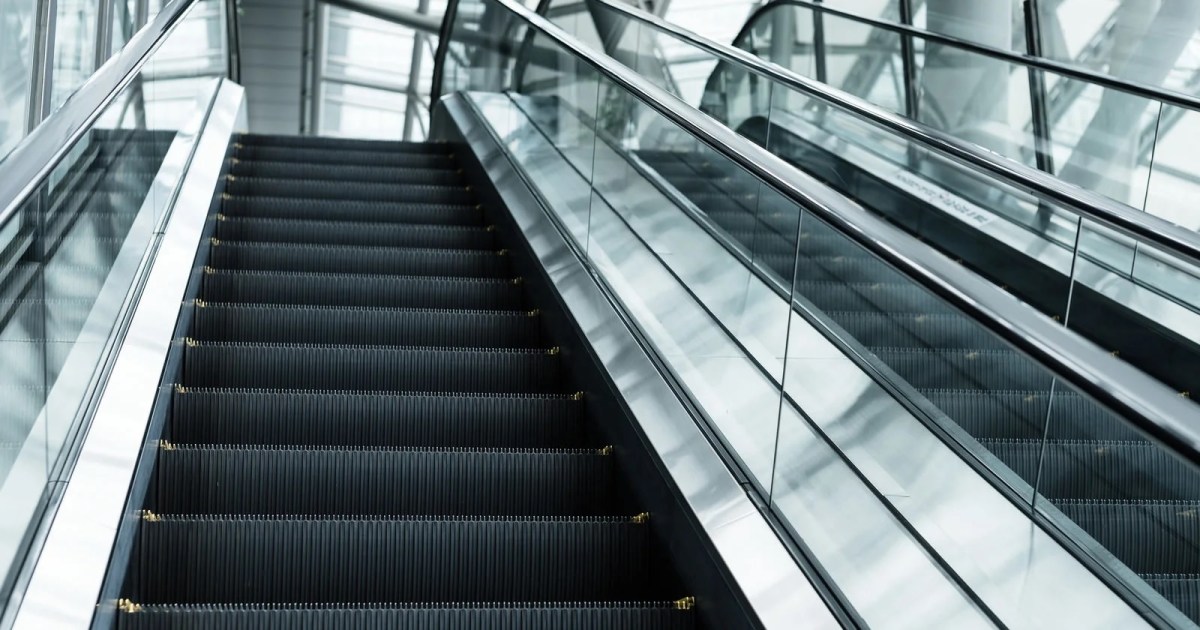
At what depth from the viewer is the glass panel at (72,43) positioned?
725 centimetres

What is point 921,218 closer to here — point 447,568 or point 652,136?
point 652,136

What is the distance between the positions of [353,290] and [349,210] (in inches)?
54.0

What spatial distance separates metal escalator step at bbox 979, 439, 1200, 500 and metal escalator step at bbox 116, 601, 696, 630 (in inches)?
28.5

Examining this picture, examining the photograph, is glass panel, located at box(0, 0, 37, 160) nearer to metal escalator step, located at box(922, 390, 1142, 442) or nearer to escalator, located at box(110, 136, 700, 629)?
escalator, located at box(110, 136, 700, 629)

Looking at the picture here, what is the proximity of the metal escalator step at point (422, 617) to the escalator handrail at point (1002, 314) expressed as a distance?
2.87 feet

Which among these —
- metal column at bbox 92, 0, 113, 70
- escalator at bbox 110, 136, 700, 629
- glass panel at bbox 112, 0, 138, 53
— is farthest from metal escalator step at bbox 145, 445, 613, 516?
glass panel at bbox 112, 0, 138, 53

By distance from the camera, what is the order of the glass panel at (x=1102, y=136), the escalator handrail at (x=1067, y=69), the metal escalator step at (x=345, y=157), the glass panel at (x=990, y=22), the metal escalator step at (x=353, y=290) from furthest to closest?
the glass panel at (x=990, y=22) < the metal escalator step at (x=345, y=157) < the glass panel at (x=1102, y=136) < the metal escalator step at (x=353, y=290) < the escalator handrail at (x=1067, y=69)

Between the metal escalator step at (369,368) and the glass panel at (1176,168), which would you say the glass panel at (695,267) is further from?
→ the glass panel at (1176,168)

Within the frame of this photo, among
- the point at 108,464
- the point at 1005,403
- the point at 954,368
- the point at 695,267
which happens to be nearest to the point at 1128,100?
the point at 695,267

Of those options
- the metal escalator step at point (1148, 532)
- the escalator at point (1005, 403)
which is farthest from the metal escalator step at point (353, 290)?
the metal escalator step at point (1148, 532)

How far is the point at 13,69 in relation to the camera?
7070 mm

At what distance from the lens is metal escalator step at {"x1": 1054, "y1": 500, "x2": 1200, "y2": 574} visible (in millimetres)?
1994

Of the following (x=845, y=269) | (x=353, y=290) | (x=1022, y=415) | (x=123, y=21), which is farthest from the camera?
(x=123, y=21)

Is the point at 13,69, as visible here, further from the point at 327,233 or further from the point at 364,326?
the point at 364,326
